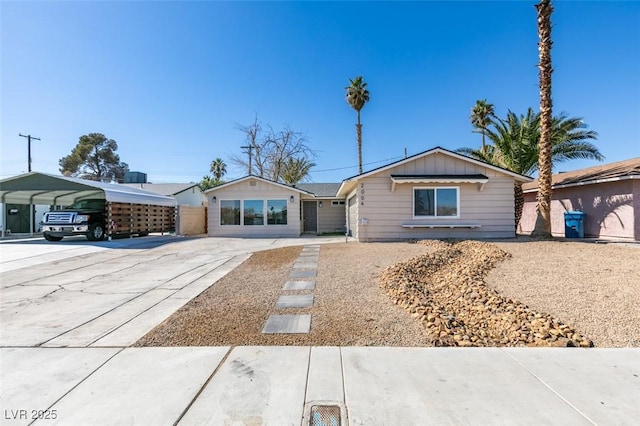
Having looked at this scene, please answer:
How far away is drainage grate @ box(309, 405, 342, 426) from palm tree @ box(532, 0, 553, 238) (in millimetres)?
12325

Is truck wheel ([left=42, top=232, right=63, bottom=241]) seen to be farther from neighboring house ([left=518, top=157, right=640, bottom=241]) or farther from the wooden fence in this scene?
neighboring house ([left=518, top=157, right=640, bottom=241])

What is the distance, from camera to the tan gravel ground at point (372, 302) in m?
3.49

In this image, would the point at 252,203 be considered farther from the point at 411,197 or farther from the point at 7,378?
the point at 7,378

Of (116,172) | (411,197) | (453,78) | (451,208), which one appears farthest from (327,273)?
(116,172)

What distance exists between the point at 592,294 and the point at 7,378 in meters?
7.16

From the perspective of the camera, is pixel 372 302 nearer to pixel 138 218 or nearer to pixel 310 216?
pixel 310 216

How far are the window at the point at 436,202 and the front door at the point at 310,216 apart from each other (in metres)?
8.64

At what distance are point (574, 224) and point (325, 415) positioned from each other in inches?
592

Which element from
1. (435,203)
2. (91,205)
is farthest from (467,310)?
(91,205)

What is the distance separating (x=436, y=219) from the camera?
12398 mm

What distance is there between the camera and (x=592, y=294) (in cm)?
470

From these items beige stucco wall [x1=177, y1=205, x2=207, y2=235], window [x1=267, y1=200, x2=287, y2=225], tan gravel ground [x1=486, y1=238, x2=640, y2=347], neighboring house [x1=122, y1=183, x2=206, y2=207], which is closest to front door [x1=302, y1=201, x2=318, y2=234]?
window [x1=267, y1=200, x2=287, y2=225]

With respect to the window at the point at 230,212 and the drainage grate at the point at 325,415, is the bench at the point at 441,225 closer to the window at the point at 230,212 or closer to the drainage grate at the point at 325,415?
the window at the point at 230,212

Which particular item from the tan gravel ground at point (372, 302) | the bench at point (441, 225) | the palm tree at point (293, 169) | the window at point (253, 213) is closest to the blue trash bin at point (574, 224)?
the bench at point (441, 225)
